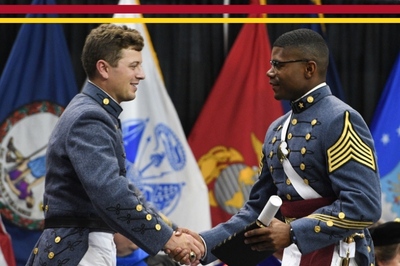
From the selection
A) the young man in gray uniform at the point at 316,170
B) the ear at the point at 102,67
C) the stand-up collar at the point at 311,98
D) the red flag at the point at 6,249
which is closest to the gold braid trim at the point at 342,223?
the young man in gray uniform at the point at 316,170

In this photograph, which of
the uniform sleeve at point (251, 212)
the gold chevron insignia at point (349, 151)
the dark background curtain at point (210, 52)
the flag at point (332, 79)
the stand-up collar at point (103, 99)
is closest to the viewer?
the gold chevron insignia at point (349, 151)

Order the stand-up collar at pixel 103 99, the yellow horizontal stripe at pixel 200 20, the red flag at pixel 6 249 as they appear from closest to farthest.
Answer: the stand-up collar at pixel 103 99
the red flag at pixel 6 249
the yellow horizontal stripe at pixel 200 20

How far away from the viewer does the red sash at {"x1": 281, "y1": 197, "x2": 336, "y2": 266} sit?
2.44m

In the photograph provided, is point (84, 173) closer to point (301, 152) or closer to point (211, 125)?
point (301, 152)

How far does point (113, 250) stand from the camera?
2.65 metres

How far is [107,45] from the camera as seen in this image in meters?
2.79

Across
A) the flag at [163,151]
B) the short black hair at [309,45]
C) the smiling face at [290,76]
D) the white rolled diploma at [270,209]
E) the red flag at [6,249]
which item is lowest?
the red flag at [6,249]

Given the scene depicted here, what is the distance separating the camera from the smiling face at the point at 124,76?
2.78 metres

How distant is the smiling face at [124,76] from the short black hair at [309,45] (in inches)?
25.4

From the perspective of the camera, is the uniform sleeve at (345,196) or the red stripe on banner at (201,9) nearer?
the uniform sleeve at (345,196)

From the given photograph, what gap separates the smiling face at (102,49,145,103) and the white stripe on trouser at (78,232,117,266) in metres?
0.60

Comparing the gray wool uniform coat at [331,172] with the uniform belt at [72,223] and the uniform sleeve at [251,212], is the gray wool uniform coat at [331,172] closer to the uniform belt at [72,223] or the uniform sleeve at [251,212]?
the uniform sleeve at [251,212]

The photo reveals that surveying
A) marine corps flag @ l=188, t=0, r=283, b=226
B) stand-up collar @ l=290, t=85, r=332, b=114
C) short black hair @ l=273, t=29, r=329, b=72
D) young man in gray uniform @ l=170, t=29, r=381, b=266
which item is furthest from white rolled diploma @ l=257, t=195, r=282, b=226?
marine corps flag @ l=188, t=0, r=283, b=226

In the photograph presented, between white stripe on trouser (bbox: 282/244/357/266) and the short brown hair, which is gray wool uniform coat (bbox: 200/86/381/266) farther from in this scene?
the short brown hair
